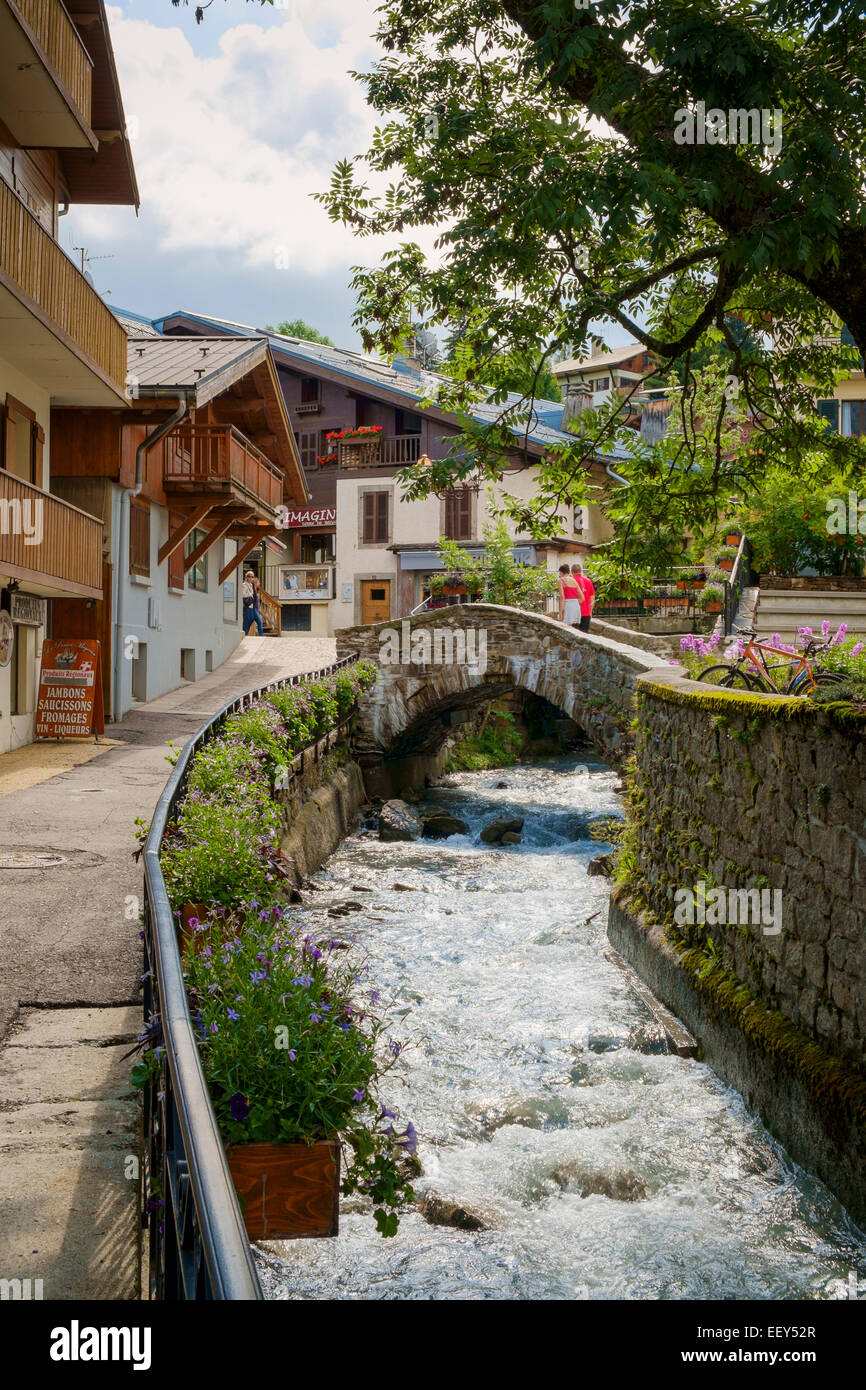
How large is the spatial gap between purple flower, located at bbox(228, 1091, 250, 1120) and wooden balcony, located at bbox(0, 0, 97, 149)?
36.8ft

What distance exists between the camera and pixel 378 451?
115ft

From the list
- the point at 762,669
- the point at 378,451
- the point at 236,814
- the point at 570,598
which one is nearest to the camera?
the point at 236,814

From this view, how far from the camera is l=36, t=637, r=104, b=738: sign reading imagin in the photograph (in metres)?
14.9

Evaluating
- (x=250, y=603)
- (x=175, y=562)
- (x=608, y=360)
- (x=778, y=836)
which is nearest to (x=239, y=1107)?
(x=778, y=836)

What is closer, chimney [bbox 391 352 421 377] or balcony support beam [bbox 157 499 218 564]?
balcony support beam [bbox 157 499 218 564]

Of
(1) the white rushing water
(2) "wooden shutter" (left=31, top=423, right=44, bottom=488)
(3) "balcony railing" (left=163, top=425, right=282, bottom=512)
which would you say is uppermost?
(3) "balcony railing" (left=163, top=425, right=282, bottom=512)

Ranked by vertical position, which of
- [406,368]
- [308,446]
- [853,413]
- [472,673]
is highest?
[406,368]

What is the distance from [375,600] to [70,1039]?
30.7 m

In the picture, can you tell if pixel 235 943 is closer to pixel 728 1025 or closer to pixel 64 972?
pixel 64 972

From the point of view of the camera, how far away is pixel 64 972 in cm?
563

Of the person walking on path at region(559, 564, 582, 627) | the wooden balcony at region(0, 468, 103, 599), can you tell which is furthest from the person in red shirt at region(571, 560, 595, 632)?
the wooden balcony at region(0, 468, 103, 599)

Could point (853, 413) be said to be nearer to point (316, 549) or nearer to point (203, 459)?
point (316, 549)

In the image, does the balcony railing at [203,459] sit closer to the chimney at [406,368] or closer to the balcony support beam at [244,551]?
the balcony support beam at [244,551]

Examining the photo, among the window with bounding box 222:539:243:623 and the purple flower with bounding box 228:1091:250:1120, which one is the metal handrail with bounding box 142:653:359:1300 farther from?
the window with bounding box 222:539:243:623
